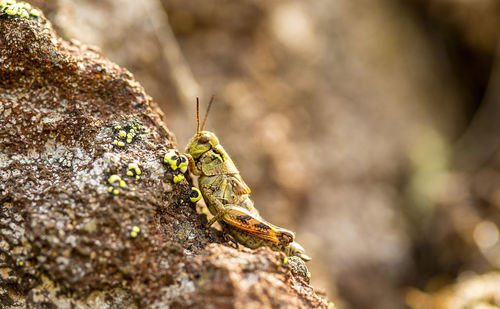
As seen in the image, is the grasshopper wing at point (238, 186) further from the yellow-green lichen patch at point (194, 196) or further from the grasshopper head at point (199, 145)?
the yellow-green lichen patch at point (194, 196)

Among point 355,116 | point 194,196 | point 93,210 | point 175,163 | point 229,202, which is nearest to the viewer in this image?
point 93,210

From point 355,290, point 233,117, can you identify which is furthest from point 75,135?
point 355,290

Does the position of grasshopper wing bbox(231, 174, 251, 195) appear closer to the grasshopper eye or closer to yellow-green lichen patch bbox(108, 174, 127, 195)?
the grasshopper eye

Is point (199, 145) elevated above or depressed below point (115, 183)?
above

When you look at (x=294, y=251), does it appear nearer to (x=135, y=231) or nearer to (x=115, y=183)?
(x=135, y=231)

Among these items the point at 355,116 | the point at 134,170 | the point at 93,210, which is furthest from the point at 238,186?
the point at 355,116

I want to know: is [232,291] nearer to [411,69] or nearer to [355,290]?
[355,290]
